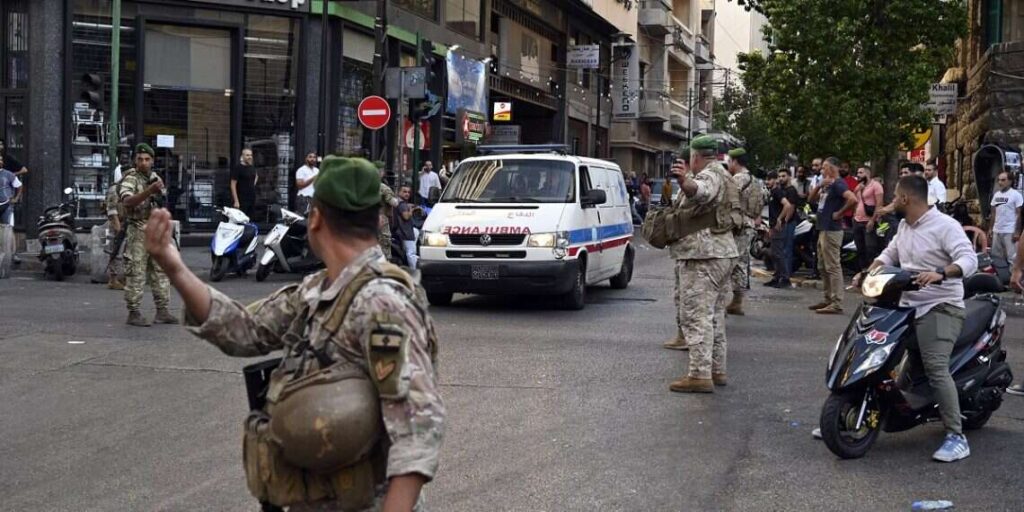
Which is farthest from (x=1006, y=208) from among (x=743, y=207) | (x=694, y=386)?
(x=694, y=386)

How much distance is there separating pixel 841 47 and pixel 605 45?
94.6 ft

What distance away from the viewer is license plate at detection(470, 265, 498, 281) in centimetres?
1321

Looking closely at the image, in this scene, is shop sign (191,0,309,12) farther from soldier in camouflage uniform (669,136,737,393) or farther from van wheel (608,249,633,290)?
soldier in camouflage uniform (669,136,737,393)

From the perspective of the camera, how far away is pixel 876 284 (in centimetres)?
666

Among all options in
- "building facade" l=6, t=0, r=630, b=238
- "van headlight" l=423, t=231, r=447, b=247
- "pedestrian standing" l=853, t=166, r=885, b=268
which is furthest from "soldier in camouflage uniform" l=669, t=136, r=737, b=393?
"building facade" l=6, t=0, r=630, b=238

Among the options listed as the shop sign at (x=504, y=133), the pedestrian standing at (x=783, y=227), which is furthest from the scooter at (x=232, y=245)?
the shop sign at (x=504, y=133)

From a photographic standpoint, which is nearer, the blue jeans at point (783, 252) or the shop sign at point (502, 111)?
the blue jeans at point (783, 252)

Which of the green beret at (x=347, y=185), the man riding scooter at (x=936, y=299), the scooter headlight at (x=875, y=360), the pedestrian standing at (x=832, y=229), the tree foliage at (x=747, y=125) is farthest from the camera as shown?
the tree foliage at (x=747, y=125)

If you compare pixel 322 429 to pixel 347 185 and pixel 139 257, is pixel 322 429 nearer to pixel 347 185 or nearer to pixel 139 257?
pixel 347 185

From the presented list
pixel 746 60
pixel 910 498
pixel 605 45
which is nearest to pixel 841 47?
pixel 746 60

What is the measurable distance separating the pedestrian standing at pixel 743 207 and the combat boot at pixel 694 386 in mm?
3029

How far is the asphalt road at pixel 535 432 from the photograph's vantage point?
→ 593 centimetres

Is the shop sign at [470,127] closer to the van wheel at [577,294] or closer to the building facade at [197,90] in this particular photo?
the building facade at [197,90]

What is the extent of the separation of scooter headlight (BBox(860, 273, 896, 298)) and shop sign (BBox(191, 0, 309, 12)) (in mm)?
18770
